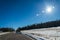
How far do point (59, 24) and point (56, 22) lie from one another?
9.24ft

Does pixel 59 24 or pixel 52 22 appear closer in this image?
pixel 59 24

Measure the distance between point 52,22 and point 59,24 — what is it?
713 centimetres

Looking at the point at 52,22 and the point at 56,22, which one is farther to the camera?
the point at 52,22

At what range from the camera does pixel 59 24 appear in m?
62.8

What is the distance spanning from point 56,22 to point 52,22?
438cm

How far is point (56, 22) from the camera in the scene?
2576 inches

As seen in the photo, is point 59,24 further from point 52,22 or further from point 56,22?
point 52,22

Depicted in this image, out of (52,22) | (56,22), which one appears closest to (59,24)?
(56,22)

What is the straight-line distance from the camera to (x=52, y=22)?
69.7m
